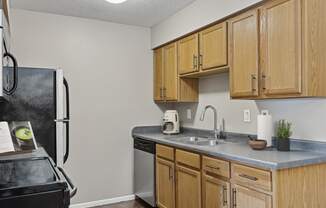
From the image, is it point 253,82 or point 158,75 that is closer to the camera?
point 253,82

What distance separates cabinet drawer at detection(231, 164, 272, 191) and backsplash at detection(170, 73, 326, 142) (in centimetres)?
61

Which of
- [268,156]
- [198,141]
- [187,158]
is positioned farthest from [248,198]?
[198,141]

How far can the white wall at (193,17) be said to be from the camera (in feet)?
8.14

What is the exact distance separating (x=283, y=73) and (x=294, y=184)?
79 centimetres

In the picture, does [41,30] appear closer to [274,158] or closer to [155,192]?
[155,192]

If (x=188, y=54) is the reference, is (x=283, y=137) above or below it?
below

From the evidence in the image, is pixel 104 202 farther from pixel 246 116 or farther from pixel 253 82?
pixel 253 82

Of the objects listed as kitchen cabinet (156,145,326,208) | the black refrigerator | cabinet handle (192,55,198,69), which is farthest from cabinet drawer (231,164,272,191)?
the black refrigerator

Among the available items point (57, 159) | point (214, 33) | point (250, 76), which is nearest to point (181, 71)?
point (214, 33)

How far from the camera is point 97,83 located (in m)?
3.56

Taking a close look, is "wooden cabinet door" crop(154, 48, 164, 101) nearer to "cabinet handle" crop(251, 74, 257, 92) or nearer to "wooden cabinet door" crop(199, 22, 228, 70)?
"wooden cabinet door" crop(199, 22, 228, 70)

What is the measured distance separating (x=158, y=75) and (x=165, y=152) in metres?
1.25

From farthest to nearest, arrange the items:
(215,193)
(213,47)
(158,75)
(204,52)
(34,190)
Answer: (158,75), (204,52), (213,47), (215,193), (34,190)

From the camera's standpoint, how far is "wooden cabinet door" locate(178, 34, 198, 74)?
3.03 metres
